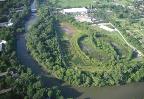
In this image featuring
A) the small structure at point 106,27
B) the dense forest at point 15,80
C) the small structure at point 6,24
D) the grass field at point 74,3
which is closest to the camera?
the dense forest at point 15,80

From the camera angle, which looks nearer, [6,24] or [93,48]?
[93,48]

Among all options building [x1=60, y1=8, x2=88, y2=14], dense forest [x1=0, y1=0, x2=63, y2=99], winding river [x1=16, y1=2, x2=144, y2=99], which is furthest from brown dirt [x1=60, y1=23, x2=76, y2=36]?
winding river [x1=16, y1=2, x2=144, y2=99]

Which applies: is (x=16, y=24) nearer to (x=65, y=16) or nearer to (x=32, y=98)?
(x=65, y=16)

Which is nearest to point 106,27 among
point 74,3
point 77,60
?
Result: point 74,3

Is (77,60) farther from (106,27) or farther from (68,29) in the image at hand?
(106,27)

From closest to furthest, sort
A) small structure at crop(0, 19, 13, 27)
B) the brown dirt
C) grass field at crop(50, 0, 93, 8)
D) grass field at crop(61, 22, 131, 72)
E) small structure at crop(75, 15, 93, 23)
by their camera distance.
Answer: grass field at crop(61, 22, 131, 72) < small structure at crop(0, 19, 13, 27) < the brown dirt < small structure at crop(75, 15, 93, 23) < grass field at crop(50, 0, 93, 8)

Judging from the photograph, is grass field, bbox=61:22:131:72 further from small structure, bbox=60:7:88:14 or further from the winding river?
small structure, bbox=60:7:88:14

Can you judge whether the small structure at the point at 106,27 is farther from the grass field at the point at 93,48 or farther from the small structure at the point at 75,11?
the small structure at the point at 75,11

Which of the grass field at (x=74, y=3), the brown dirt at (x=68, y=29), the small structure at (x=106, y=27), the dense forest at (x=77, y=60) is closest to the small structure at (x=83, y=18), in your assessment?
the small structure at (x=106, y=27)

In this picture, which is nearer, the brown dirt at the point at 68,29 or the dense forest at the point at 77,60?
the dense forest at the point at 77,60
